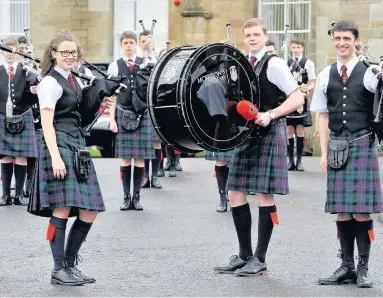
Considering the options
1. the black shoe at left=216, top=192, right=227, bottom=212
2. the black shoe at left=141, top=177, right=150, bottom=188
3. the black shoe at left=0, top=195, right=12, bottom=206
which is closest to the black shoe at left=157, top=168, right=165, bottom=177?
the black shoe at left=141, top=177, right=150, bottom=188

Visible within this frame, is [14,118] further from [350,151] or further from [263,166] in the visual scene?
[350,151]

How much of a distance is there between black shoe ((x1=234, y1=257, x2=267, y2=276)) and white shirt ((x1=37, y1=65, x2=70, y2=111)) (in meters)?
1.69

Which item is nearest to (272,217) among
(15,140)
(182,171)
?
(15,140)

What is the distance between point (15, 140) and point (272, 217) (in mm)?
4851

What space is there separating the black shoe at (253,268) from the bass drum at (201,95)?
827mm

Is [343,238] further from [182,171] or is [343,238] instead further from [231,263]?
[182,171]

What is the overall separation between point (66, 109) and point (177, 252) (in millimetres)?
1847

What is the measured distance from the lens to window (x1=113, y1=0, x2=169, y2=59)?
21.9 meters

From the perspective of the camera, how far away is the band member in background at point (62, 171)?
7.85 m

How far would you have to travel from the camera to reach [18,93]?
1245cm

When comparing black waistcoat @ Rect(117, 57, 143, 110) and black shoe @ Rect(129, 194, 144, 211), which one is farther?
black waistcoat @ Rect(117, 57, 143, 110)

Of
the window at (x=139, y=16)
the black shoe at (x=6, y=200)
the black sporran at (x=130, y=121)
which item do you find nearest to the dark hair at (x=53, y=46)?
the black sporran at (x=130, y=121)

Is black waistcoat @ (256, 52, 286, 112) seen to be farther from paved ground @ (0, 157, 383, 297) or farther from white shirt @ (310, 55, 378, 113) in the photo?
paved ground @ (0, 157, 383, 297)

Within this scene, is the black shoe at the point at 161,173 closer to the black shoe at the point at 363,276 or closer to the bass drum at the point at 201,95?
the bass drum at the point at 201,95
